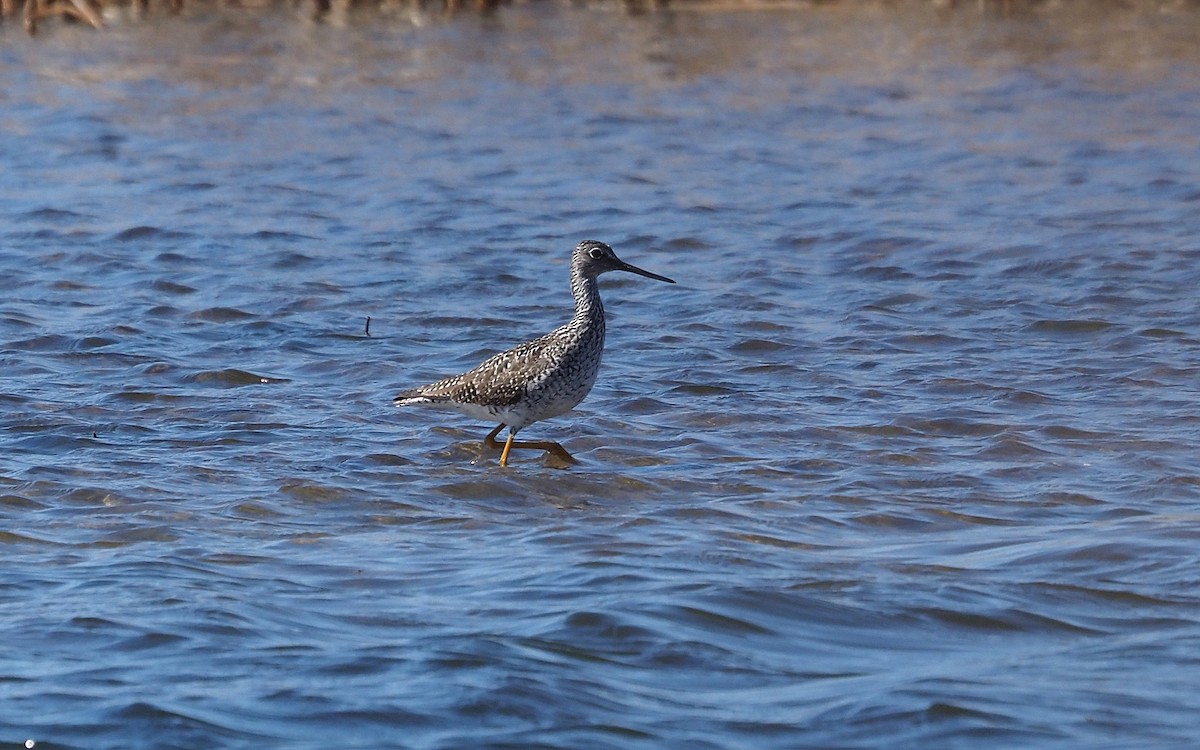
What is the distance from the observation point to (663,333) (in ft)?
42.3

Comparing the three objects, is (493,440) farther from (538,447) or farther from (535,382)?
(535,382)

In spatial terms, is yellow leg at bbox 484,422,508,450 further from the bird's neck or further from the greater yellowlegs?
the bird's neck

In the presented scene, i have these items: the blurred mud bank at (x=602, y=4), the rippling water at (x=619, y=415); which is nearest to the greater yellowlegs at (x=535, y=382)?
the rippling water at (x=619, y=415)

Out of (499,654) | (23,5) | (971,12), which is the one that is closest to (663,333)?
(499,654)

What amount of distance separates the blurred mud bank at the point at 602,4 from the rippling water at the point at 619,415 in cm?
514

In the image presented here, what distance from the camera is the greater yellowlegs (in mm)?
9695

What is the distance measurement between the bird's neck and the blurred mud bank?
20238 millimetres

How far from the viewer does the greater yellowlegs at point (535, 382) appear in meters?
9.70

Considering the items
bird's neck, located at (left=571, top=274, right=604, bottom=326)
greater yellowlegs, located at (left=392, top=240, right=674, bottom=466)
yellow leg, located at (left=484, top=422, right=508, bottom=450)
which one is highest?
bird's neck, located at (left=571, top=274, right=604, bottom=326)

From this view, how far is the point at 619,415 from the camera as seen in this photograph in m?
10.8

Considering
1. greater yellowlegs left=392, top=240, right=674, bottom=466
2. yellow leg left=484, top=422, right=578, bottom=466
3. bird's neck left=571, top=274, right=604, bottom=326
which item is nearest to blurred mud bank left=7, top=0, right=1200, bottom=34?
bird's neck left=571, top=274, right=604, bottom=326

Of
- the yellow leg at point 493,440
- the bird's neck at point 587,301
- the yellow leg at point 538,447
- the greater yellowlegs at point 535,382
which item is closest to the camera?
the greater yellowlegs at point 535,382

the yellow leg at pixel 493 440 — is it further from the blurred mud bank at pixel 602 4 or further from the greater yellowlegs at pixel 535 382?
the blurred mud bank at pixel 602 4

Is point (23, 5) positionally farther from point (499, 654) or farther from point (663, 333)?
point (499, 654)
